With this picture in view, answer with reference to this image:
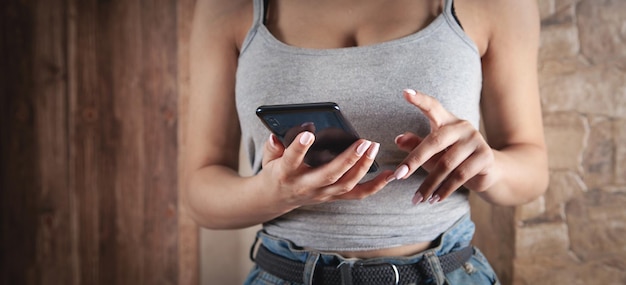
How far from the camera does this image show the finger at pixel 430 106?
62 centimetres

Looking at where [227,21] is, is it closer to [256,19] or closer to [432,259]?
[256,19]

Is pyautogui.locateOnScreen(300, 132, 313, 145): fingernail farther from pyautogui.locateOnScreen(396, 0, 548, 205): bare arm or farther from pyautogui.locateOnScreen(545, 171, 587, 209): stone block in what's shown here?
pyautogui.locateOnScreen(545, 171, 587, 209): stone block

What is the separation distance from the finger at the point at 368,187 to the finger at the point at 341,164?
7cm

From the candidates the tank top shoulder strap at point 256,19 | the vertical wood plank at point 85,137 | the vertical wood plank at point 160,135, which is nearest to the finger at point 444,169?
the tank top shoulder strap at point 256,19

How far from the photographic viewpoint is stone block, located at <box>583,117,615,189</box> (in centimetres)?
147

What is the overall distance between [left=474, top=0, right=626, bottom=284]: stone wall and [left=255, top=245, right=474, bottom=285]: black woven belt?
0.87 metres

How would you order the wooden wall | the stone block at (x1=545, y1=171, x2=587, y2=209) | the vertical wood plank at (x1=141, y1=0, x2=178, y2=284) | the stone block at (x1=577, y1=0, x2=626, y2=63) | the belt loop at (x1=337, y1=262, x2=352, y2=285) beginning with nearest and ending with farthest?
1. the belt loop at (x1=337, y1=262, x2=352, y2=285)
2. the stone block at (x1=577, y1=0, x2=626, y2=63)
3. the stone block at (x1=545, y1=171, x2=587, y2=209)
4. the wooden wall
5. the vertical wood plank at (x1=141, y1=0, x2=178, y2=284)

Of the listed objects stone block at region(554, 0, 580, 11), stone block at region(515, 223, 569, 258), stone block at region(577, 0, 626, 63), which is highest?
stone block at region(554, 0, 580, 11)

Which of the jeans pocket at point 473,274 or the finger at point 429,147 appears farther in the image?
the jeans pocket at point 473,274

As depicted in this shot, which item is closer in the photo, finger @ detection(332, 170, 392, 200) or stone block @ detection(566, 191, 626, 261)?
finger @ detection(332, 170, 392, 200)

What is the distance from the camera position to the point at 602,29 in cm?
146

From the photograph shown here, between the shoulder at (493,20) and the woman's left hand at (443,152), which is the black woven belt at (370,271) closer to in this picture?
the woman's left hand at (443,152)

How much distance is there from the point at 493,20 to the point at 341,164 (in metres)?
0.48

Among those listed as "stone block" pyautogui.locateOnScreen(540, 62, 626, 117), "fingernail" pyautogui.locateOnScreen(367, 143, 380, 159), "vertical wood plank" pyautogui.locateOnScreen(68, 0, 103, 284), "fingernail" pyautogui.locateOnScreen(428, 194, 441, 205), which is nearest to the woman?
"fingernail" pyautogui.locateOnScreen(428, 194, 441, 205)
